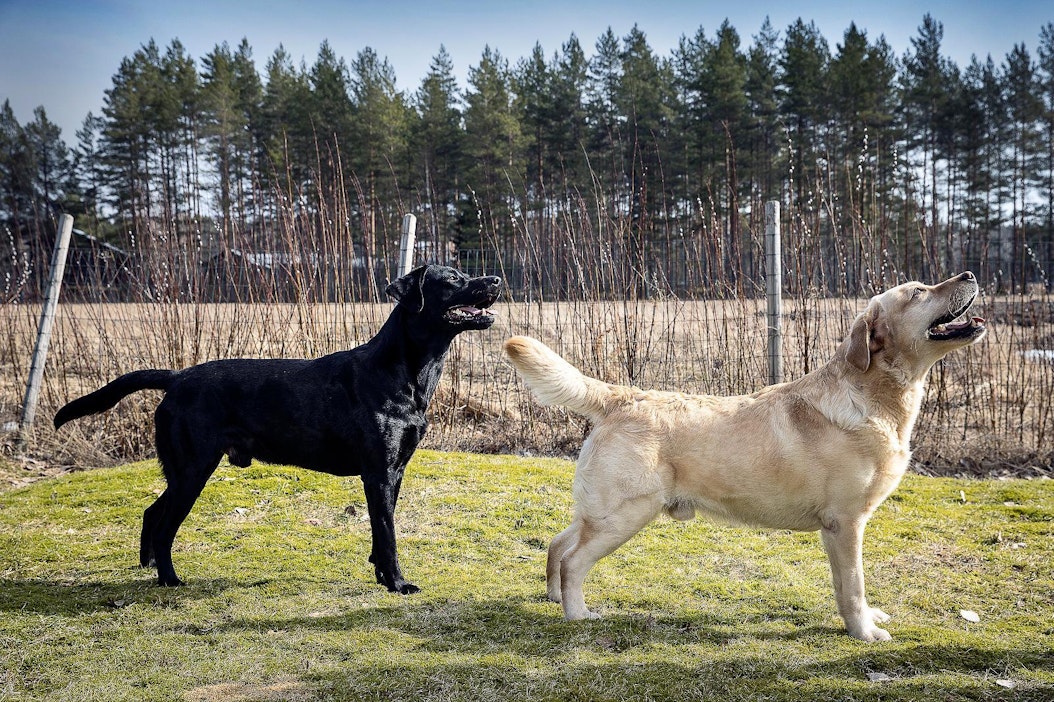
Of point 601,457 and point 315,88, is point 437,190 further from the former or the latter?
point 601,457

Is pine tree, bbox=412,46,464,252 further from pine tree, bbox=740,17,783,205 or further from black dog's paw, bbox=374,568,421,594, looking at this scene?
black dog's paw, bbox=374,568,421,594

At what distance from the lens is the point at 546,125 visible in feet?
87.0

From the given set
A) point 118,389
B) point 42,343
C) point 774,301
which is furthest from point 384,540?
point 42,343

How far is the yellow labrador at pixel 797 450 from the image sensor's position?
121 inches

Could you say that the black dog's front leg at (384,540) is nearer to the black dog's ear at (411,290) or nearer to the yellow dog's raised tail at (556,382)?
the black dog's ear at (411,290)

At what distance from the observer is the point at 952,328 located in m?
3.11

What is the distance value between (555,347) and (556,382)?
4.19m

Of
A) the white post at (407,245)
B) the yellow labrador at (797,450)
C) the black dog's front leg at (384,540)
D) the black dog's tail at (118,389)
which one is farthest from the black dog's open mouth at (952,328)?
Answer: the white post at (407,245)

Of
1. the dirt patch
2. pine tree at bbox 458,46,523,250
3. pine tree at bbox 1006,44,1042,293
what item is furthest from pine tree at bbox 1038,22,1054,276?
the dirt patch

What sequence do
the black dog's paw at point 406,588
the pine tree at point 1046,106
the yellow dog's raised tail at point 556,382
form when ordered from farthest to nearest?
the pine tree at point 1046,106 → the black dog's paw at point 406,588 → the yellow dog's raised tail at point 556,382

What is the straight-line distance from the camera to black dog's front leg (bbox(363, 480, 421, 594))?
3.76m

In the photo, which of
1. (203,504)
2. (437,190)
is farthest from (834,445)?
(437,190)

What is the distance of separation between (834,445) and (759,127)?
2381 centimetres

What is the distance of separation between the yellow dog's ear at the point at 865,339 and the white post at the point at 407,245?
4540 mm
